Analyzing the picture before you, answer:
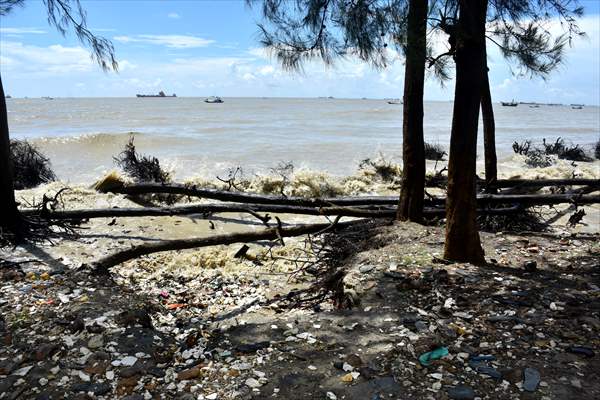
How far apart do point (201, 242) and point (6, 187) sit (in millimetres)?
2694

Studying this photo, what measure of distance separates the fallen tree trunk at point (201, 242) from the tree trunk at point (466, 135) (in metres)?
2.13

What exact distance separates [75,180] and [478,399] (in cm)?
1382

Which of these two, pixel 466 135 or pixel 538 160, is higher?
pixel 466 135

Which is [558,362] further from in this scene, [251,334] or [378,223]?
[378,223]

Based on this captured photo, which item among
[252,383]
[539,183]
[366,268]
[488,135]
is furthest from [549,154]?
[252,383]

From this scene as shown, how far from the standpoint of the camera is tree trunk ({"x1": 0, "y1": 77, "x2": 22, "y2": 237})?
6320 mm

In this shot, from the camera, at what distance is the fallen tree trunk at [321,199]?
7871 millimetres

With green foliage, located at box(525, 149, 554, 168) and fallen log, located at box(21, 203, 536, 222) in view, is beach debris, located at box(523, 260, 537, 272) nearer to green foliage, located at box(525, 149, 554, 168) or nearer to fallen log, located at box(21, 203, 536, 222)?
fallen log, located at box(21, 203, 536, 222)

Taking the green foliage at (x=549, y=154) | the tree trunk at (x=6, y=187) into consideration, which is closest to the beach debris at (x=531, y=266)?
the tree trunk at (x=6, y=187)

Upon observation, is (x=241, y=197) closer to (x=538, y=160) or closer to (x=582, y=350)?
(x=582, y=350)

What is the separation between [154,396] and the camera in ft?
9.71

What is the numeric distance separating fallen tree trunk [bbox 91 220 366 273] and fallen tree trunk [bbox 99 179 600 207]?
93 cm

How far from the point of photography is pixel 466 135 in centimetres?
455

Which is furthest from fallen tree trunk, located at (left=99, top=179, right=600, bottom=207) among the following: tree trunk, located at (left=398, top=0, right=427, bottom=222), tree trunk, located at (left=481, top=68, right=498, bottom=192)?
tree trunk, located at (left=398, top=0, right=427, bottom=222)
